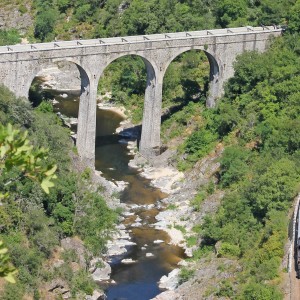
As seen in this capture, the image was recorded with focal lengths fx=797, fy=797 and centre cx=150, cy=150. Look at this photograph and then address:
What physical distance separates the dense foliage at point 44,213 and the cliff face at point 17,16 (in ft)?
135

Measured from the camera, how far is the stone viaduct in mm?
58062

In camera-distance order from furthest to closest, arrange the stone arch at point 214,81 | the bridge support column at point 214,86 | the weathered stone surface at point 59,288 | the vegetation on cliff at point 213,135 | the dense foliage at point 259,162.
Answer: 1. the bridge support column at point 214,86
2. the stone arch at point 214,81
3. the vegetation on cliff at point 213,135
4. the dense foliage at point 259,162
5. the weathered stone surface at point 59,288

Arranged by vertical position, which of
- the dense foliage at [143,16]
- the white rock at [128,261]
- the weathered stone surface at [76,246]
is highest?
the dense foliage at [143,16]

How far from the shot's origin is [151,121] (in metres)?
65.9

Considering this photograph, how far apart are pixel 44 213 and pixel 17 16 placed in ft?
192

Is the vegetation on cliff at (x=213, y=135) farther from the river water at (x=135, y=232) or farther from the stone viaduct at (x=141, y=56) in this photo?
the river water at (x=135, y=232)

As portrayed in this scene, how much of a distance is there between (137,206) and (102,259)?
29.1 ft

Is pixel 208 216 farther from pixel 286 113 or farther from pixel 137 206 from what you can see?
pixel 286 113

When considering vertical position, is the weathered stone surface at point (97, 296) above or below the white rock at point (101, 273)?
below

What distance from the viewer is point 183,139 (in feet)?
218

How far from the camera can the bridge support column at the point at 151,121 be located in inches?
2569

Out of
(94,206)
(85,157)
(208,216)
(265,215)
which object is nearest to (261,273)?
(265,215)

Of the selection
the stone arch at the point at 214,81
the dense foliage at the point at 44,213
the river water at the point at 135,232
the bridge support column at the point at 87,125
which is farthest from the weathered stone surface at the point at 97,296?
the stone arch at the point at 214,81

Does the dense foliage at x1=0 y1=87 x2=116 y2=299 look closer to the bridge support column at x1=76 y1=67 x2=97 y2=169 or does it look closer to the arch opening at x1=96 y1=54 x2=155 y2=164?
the bridge support column at x1=76 y1=67 x2=97 y2=169
